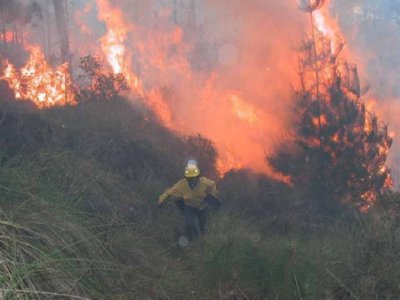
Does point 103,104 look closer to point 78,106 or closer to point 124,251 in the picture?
point 78,106

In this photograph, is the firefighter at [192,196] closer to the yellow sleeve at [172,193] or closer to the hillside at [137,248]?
the yellow sleeve at [172,193]

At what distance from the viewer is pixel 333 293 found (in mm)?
5004

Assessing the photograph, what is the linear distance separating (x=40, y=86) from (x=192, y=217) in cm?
882

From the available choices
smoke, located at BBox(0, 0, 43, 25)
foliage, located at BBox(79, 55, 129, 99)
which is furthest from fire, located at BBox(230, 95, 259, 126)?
smoke, located at BBox(0, 0, 43, 25)

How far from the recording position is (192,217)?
26.7ft

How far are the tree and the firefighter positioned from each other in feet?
15.5

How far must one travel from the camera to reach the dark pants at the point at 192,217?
8.07m

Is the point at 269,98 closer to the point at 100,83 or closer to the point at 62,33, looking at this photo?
the point at 100,83

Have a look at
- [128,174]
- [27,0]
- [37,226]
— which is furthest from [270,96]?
[37,226]

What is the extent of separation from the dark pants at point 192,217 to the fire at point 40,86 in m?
7.25

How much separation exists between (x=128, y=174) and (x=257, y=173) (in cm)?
479

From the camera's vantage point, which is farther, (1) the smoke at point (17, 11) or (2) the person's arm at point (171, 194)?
(1) the smoke at point (17, 11)

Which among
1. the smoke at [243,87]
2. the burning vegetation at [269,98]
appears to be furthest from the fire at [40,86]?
the smoke at [243,87]

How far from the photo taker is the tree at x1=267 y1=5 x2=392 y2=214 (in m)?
12.7
